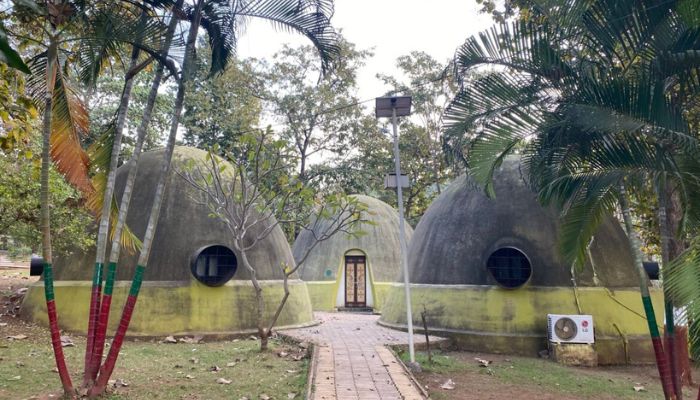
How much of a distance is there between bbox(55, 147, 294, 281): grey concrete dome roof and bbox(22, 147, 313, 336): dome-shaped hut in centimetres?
3

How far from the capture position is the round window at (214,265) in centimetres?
1295

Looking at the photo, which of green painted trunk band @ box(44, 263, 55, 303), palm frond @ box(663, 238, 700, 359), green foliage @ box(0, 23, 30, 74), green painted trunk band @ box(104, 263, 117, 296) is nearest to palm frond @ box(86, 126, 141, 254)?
green painted trunk band @ box(104, 263, 117, 296)

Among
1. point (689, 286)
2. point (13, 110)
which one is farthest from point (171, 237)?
point (689, 286)

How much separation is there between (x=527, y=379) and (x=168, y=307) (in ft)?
29.3

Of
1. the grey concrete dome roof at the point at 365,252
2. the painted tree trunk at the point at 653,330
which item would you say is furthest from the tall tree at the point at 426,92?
the painted tree trunk at the point at 653,330

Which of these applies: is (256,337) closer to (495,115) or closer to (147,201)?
(147,201)

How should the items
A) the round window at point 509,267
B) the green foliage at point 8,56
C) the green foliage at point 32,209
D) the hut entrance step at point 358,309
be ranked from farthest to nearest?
the hut entrance step at point 358,309 → the round window at point 509,267 → the green foliage at point 32,209 → the green foliage at point 8,56

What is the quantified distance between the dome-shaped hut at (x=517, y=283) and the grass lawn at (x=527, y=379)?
0.69m

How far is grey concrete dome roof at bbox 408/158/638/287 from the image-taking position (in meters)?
12.8

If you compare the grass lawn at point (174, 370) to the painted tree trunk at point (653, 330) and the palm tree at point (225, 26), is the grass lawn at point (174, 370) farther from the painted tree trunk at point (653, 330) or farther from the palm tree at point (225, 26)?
the painted tree trunk at point (653, 330)

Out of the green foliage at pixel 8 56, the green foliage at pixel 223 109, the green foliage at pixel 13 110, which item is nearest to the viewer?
the green foliage at pixel 8 56

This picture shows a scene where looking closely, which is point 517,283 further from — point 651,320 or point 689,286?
point 689,286

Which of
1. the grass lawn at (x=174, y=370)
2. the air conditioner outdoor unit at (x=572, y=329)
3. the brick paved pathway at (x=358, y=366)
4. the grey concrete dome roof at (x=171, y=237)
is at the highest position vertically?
the grey concrete dome roof at (x=171, y=237)

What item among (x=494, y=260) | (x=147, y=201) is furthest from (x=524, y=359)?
(x=147, y=201)
